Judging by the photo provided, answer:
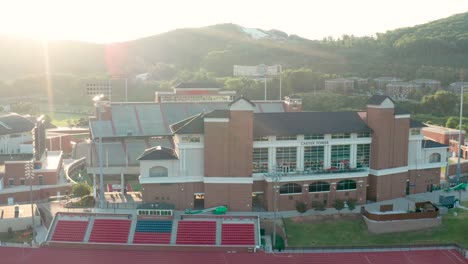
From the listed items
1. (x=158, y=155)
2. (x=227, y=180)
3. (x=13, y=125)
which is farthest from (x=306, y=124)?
(x=13, y=125)

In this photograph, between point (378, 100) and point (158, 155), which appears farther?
point (378, 100)

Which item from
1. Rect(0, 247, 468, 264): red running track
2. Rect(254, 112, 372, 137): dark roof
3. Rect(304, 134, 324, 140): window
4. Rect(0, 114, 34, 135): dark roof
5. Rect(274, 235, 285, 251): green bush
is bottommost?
Rect(0, 247, 468, 264): red running track

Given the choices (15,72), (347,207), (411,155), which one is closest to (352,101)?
(411,155)

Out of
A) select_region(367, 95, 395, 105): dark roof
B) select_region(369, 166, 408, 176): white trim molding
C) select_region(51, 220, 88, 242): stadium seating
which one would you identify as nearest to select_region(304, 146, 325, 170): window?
select_region(369, 166, 408, 176): white trim molding

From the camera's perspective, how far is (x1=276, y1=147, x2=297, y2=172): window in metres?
40.6

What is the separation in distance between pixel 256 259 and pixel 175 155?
437 inches

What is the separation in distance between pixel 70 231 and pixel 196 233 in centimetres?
882

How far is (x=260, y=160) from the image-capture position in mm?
40312

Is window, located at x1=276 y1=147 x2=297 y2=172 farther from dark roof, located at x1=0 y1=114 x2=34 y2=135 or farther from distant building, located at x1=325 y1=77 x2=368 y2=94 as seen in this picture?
distant building, located at x1=325 y1=77 x2=368 y2=94

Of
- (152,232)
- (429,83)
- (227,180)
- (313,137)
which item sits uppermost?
(429,83)

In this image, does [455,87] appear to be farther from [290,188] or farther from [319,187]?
[290,188]

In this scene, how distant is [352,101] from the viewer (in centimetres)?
9688

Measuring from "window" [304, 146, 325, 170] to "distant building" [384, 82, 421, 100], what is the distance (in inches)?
2639

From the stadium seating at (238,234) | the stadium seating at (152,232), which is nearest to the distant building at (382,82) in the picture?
the stadium seating at (238,234)
